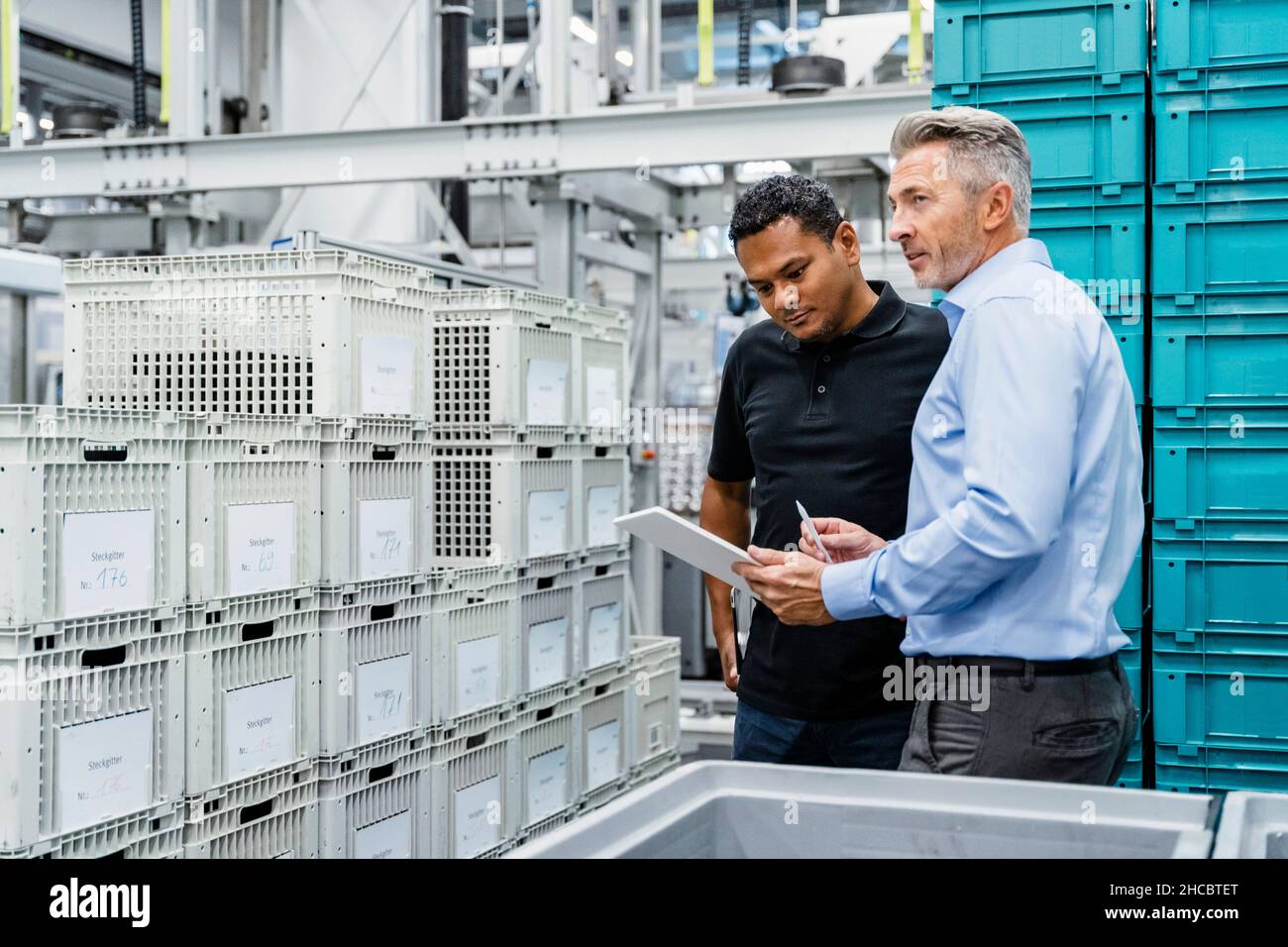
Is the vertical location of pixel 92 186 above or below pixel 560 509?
above

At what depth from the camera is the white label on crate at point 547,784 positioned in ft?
12.6

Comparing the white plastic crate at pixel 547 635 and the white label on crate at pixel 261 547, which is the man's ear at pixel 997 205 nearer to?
the white label on crate at pixel 261 547

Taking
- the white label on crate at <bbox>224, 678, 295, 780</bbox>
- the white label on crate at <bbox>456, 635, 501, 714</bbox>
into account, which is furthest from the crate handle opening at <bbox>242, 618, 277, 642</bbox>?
the white label on crate at <bbox>456, 635, 501, 714</bbox>

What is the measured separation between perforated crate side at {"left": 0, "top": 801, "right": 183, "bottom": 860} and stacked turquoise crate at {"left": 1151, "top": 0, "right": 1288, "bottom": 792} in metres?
2.14

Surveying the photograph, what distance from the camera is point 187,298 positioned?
3.17 metres

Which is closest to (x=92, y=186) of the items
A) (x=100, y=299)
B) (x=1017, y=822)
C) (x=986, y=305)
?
(x=100, y=299)

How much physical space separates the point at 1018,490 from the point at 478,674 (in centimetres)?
216

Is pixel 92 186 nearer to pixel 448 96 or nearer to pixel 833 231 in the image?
pixel 448 96

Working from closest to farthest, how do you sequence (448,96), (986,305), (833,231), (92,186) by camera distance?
(986,305) < (833,231) < (92,186) < (448,96)

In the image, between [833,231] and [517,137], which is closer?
[833,231]

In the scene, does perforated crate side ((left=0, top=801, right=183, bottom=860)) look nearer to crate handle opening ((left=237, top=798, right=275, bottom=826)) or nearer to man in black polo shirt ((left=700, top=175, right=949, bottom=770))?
crate handle opening ((left=237, top=798, right=275, bottom=826))

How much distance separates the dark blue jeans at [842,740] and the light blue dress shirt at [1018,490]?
0.46 meters
